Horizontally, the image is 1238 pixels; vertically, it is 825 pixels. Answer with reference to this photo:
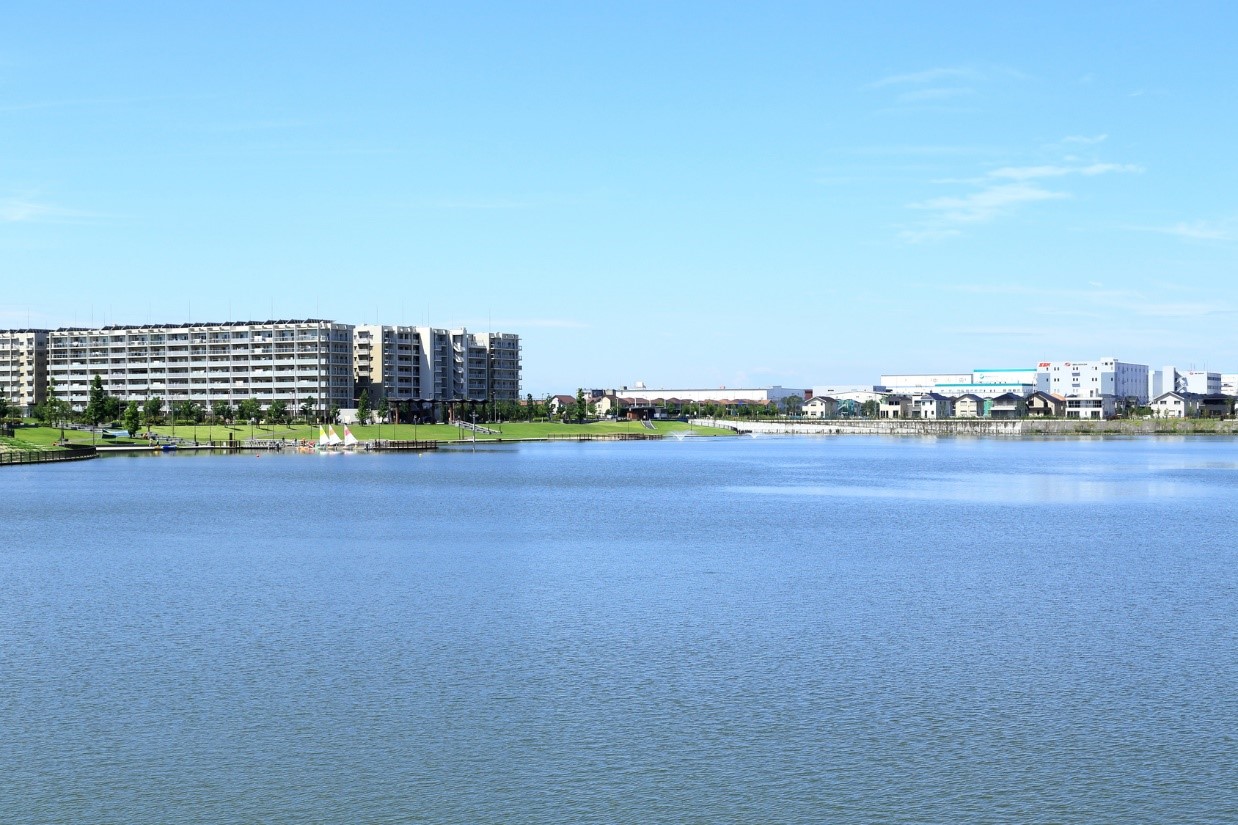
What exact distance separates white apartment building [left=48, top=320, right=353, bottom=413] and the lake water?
5471 inches

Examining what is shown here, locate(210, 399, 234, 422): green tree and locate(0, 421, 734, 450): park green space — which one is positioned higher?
locate(210, 399, 234, 422): green tree

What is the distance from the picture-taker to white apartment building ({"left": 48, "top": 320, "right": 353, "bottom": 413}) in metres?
190

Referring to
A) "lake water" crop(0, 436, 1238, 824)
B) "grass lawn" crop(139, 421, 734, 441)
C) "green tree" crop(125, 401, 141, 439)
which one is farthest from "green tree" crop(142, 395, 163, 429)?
"lake water" crop(0, 436, 1238, 824)

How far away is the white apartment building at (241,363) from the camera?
190375 mm

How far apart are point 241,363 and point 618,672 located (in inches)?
7131

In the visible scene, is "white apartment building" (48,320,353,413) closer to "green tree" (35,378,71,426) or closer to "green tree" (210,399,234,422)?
"green tree" (210,399,234,422)

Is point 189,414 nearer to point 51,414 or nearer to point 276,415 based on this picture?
point 276,415

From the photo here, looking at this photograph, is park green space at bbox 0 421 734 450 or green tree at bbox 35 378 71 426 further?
green tree at bbox 35 378 71 426

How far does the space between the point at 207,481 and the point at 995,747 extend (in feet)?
239

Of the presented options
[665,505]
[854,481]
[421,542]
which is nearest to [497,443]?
[854,481]

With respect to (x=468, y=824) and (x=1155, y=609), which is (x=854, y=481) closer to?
(x=1155, y=609)

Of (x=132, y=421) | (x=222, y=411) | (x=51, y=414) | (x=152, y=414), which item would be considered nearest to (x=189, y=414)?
(x=152, y=414)

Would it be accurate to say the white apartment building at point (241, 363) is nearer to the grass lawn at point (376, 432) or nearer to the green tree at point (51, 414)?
the grass lawn at point (376, 432)

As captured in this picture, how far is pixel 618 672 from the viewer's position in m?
23.9
